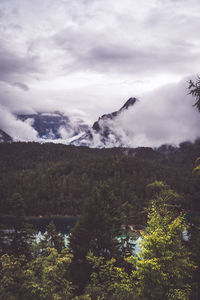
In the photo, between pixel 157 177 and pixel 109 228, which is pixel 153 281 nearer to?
pixel 109 228

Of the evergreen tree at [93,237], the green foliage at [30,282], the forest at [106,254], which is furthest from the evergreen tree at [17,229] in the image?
the green foliage at [30,282]

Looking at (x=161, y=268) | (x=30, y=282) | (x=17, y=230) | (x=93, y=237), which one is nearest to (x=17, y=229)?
(x=17, y=230)

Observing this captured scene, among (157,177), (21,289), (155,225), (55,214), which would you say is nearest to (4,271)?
(21,289)

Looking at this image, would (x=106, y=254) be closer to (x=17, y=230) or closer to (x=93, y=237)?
(x=93, y=237)

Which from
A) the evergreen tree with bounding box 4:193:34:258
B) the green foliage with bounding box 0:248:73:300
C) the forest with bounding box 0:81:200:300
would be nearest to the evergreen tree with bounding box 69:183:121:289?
the forest with bounding box 0:81:200:300

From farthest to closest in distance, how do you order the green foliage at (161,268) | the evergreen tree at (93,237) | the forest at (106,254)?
1. the evergreen tree at (93,237)
2. the forest at (106,254)
3. the green foliage at (161,268)

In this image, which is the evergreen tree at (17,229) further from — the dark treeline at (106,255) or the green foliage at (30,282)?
the green foliage at (30,282)

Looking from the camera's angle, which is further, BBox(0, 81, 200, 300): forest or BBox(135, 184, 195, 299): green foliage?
BBox(0, 81, 200, 300): forest

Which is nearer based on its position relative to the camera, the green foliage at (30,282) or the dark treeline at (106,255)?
the green foliage at (30,282)

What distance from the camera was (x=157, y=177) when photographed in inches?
7800

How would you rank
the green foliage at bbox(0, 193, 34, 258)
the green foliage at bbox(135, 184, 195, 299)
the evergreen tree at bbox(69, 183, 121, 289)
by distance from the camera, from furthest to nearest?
the evergreen tree at bbox(69, 183, 121, 289)
the green foliage at bbox(0, 193, 34, 258)
the green foliage at bbox(135, 184, 195, 299)

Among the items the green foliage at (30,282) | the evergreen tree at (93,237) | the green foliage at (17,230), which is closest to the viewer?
the green foliage at (30,282)

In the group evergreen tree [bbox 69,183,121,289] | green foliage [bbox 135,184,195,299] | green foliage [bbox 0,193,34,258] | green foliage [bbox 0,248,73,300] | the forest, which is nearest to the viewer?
green foliage [bbox 135,184,195,299]

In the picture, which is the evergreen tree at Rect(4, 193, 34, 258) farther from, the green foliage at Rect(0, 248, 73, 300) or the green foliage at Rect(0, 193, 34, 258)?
the green foliage at Rect(0, 248, 73, 300)
